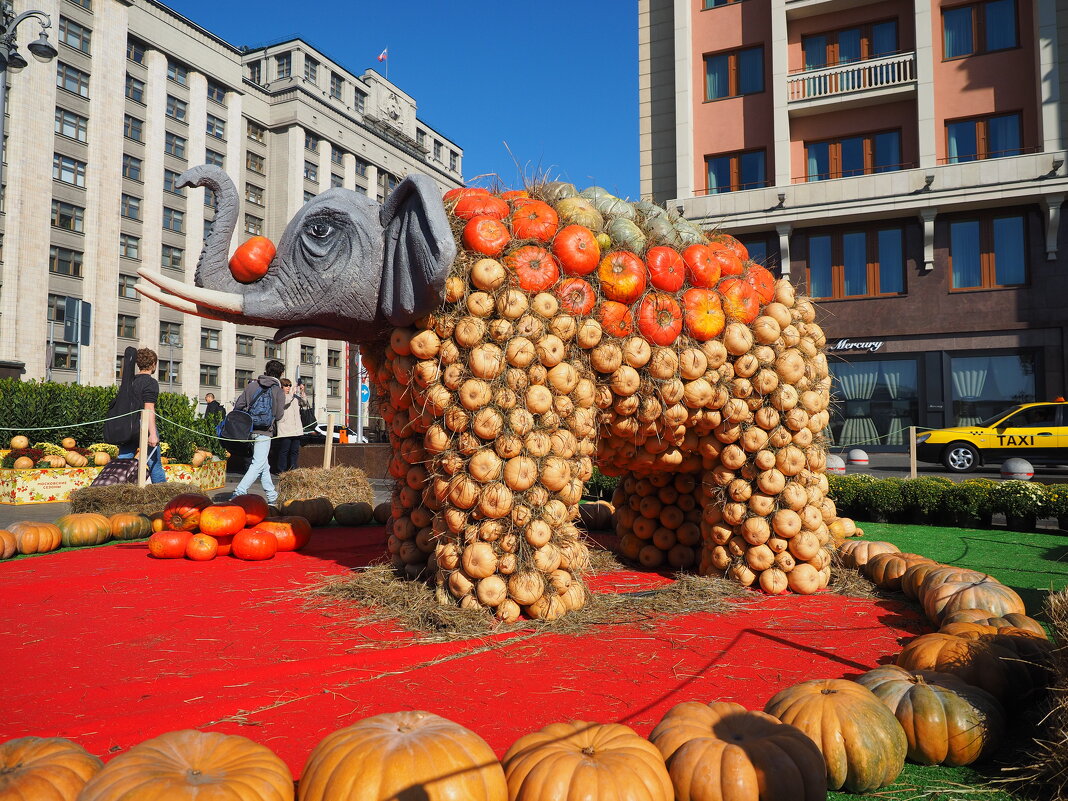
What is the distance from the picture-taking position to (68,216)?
37531mm

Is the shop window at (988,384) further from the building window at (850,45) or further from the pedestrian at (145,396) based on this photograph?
the pedestrian at (145,396)

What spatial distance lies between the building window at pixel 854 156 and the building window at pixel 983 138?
132 centimetres

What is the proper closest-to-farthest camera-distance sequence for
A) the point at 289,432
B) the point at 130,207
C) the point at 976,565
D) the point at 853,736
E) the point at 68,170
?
the point at 853,736 → the point at 976,565 → the point at 289,432 → the point at 68,170 → the point at 130,207

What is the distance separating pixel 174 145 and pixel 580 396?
48574 mm

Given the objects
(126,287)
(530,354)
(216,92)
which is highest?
(216,92)

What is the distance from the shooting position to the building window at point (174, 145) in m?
43.7

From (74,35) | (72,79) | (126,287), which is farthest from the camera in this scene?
(126,287)

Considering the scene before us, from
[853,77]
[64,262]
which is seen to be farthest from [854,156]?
[64,262]

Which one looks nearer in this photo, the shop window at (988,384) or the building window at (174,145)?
the shop window at (988,384)

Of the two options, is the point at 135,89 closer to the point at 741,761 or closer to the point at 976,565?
the point at 976,565

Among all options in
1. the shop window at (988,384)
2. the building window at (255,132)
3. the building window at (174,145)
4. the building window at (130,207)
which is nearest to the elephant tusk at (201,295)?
the shop window at (988,384)

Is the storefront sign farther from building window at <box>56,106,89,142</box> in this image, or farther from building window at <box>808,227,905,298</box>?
building window at <box>56,106,89,142</box>

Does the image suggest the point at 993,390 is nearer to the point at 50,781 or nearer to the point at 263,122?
the point at 50,781

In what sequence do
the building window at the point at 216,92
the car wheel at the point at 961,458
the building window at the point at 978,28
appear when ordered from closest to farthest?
the car wheel at the point at 961,458
the building window at the point at 978,28
the building window at the point at 216,92
